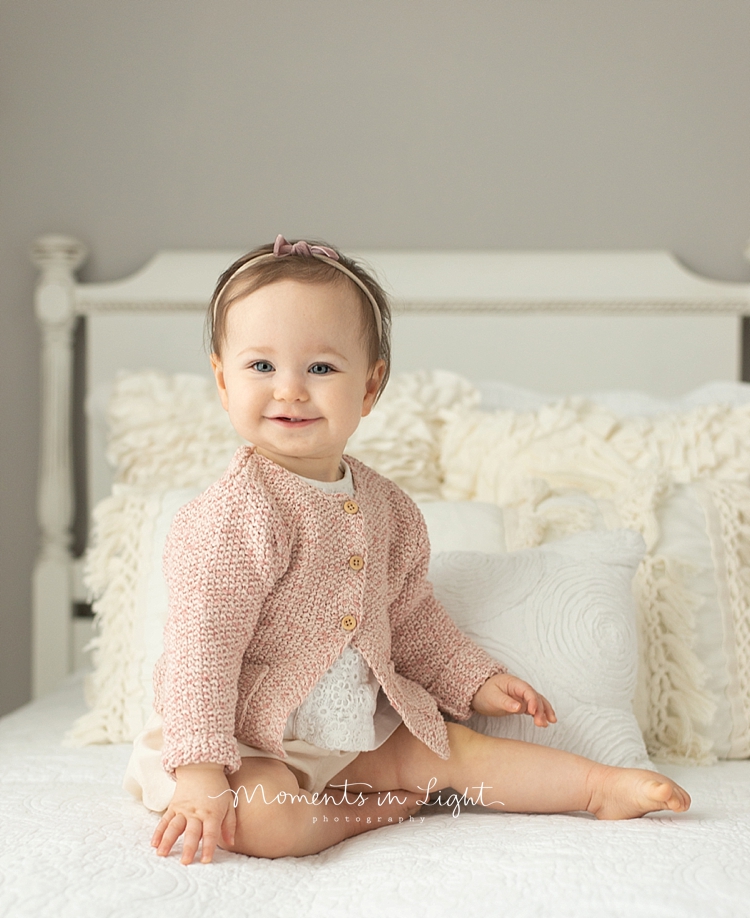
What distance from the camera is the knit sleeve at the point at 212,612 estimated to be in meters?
0.90

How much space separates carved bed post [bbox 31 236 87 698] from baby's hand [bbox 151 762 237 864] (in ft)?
3.92

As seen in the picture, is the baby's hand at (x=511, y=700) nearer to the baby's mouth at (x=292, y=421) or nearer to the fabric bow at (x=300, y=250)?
the baby's mouth at (x=292, y=421)

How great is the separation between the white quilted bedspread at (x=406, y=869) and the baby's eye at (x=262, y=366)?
502mm

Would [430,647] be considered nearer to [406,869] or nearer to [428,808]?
[428,808]

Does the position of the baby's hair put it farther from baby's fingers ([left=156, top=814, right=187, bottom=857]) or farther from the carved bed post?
the carved bed post

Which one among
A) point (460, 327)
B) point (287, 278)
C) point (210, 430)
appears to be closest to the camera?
point (287, 278)

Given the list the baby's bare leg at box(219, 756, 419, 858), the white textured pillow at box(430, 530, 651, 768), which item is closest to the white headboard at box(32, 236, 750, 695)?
the white textured pillow at box(430, 530, 651, 768)

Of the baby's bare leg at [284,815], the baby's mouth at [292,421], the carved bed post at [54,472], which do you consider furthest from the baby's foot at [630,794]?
the carved bed post at [54,472]

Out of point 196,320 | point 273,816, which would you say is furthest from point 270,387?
point 196,320

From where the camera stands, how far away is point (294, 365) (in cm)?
104

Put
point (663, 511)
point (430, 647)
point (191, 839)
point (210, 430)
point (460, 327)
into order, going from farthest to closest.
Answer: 1. point (460, 327)
2. point (210, 430)
3. point (663, 511)
4. point (430, 647)
5. point (191, 839)

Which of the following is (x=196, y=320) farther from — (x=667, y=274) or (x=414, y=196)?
(x=667, y=274)

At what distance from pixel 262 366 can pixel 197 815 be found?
482mm

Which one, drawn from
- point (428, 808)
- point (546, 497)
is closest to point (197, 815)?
point (428, 808)
